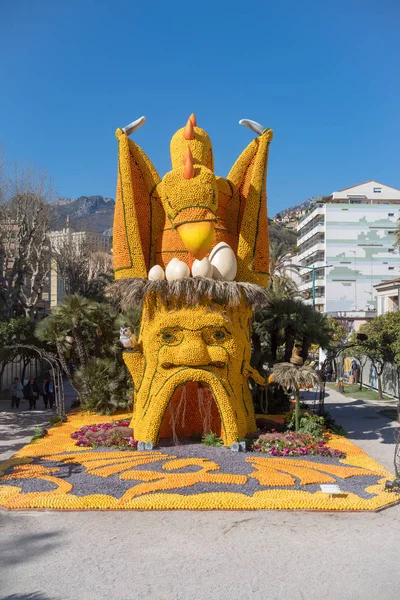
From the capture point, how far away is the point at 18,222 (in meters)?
25.6

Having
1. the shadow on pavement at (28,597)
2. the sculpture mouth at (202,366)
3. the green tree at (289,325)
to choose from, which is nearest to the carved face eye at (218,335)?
the sculpture mouth at (202,366)

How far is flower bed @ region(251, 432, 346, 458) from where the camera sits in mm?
13914

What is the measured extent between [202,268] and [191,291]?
0.71m

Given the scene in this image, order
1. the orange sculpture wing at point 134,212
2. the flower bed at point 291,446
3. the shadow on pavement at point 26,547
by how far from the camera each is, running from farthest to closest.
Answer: the orange sculpture wing at point 134,212, the flower bed at point 291,446, the shadow on pavement at point 26,547

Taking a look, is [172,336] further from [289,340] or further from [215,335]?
[289,340]

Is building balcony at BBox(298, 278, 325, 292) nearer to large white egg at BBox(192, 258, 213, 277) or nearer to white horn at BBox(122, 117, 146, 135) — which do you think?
white horn at BBox(122, 117, 146, 135)

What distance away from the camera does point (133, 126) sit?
15805mm

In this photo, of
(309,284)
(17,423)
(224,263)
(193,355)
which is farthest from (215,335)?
(309,284)

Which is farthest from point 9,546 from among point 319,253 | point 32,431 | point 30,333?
point 319,253

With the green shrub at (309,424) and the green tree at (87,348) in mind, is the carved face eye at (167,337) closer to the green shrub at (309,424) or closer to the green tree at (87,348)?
the green shrub at (309,424)

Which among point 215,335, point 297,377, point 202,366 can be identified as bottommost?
point 297,377

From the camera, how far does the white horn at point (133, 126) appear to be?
1565cm

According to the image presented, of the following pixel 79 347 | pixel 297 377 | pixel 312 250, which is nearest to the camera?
pixel 297 377

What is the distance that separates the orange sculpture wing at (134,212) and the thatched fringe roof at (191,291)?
0.74 m
